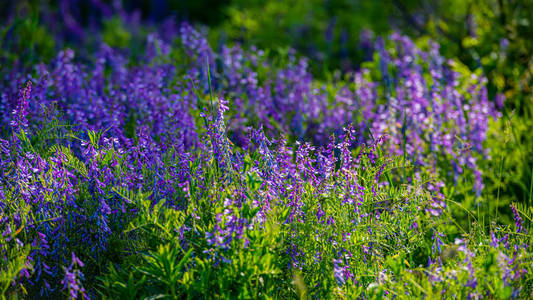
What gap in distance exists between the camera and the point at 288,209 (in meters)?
2.71

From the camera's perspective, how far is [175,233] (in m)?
2.64

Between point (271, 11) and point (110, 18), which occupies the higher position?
point (271, 11)

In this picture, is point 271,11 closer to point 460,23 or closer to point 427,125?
point 460,23

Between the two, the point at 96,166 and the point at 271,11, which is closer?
the point at 96,166

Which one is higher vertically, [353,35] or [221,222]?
[353,35]

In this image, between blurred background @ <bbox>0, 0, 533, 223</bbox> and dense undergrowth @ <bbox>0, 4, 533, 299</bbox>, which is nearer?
dense undergrowth @ <bbox>0, 4, 533, 299</bbox>

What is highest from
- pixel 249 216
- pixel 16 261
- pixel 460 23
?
pixel 460 23

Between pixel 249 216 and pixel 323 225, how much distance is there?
56 centimetres

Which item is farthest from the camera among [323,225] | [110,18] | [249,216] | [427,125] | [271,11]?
[110,18]

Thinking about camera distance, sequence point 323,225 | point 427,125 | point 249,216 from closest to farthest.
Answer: point 249,216, point 323,225, point 427,125

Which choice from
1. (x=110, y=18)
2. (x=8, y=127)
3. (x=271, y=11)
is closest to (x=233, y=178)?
(x=8, y=127)

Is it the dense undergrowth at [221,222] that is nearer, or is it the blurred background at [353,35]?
the dense undergrowth at [221,222]

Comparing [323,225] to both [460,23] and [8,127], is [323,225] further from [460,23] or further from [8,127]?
[460,23]

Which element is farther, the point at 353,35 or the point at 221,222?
Answer: the point at 353,35
